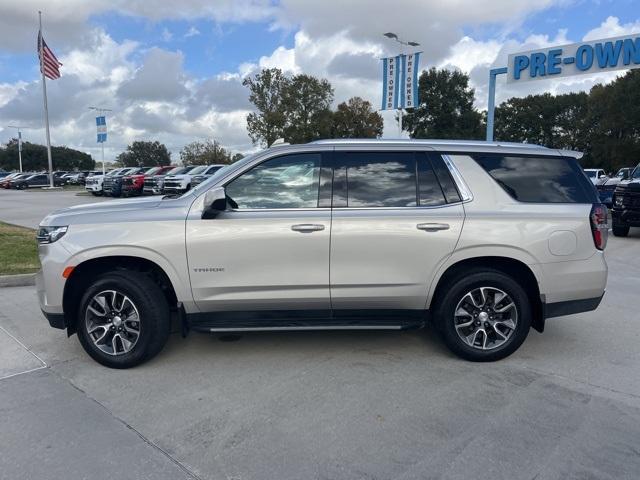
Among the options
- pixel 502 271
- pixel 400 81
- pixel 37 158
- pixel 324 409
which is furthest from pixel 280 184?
pixel 37 158

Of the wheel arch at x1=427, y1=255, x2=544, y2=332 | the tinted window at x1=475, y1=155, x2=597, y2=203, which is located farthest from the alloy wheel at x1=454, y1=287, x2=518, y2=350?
the tinted window at x1=475, y1=155, x2=597, y2=203

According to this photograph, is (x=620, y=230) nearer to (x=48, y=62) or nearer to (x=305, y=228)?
(x=305, y=228)

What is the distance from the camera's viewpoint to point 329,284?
4.23 metres

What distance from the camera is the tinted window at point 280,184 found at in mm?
4277

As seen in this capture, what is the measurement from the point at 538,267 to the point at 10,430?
4187mm

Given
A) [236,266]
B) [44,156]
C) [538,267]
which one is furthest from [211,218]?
[44,156]

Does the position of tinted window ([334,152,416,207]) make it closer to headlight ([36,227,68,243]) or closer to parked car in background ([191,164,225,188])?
headlight ([36,227,68,243])

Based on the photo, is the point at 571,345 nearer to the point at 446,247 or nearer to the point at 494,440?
the point at 446,247

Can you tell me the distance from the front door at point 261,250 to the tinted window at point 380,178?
1.05 ft

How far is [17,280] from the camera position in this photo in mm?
7406

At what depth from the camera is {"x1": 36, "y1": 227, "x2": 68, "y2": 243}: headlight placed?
4195 millimetres

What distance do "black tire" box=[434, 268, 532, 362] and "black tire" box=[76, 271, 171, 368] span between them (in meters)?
2.38

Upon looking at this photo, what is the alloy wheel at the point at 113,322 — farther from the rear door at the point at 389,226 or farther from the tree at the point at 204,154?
the tree at the point at 204,154

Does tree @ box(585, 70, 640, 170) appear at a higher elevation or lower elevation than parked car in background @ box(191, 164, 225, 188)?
higher
